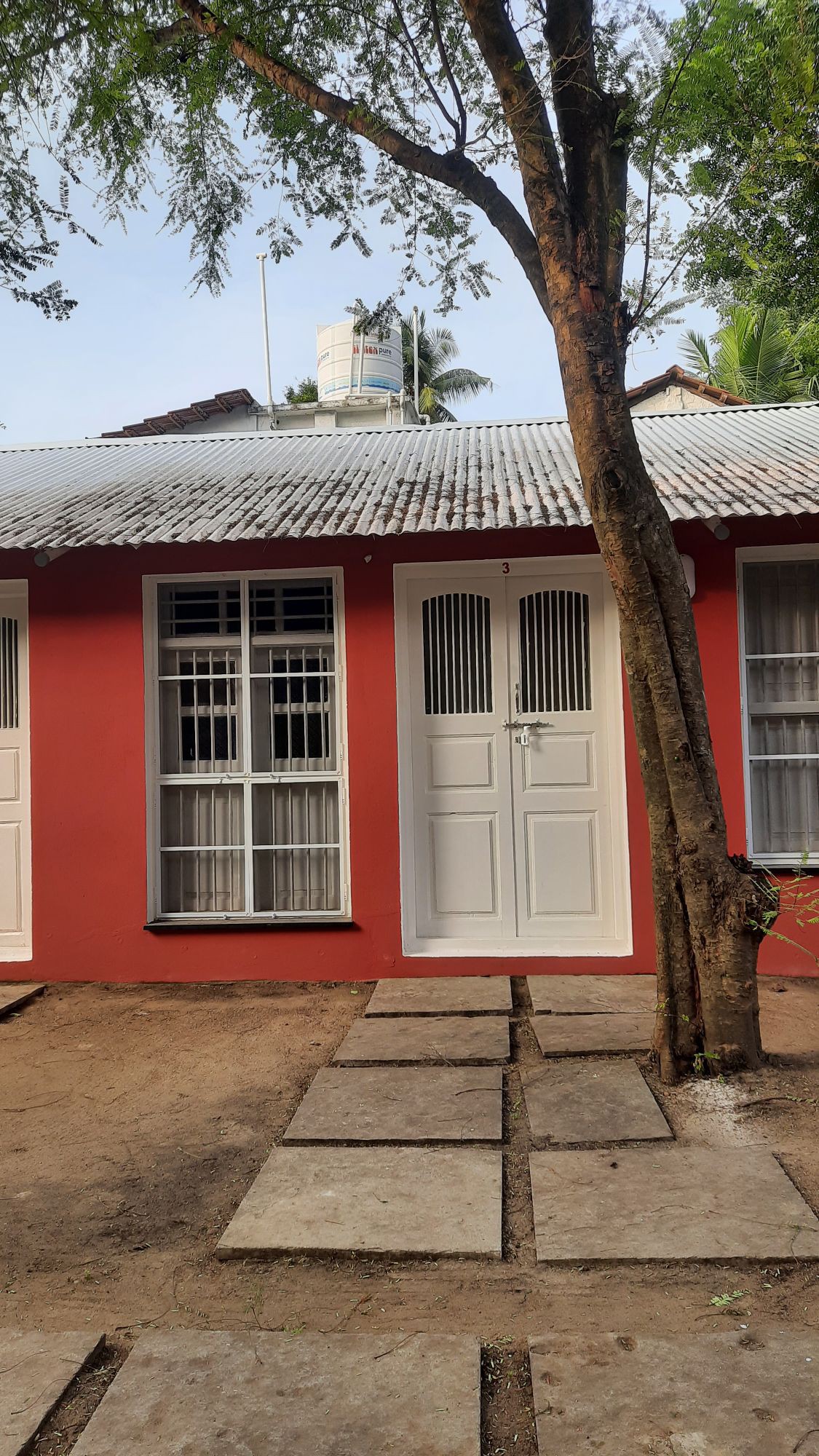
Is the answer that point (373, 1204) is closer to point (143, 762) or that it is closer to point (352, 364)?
point (143, 762)

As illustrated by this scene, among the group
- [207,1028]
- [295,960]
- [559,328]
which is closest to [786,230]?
[559,328]

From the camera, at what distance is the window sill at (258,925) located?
603 centimetres

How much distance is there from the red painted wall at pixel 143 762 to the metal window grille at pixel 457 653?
0.26 m

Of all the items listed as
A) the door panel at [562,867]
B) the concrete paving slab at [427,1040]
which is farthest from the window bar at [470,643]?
the concrete paving slab at [427,1040]

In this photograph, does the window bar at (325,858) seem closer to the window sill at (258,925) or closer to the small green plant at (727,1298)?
the window sill at (258,925)

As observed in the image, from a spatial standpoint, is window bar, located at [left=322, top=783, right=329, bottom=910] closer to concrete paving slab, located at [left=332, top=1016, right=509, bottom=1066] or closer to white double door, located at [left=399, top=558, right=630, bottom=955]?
white double door, located at [left=399, top=558, right=630, bottom=955]

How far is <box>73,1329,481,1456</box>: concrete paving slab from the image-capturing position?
6.86 ft

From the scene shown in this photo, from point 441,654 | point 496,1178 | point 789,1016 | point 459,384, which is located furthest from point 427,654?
point 459,384

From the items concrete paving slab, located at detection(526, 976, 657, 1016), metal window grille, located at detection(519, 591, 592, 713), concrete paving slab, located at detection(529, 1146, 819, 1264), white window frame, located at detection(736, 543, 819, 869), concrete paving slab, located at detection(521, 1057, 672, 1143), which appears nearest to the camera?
concrete paving slab, located at detection(529, 1146, 819, 1264)

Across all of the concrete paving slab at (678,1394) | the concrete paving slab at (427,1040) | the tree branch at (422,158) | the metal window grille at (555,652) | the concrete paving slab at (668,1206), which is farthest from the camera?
the metal window grille at (555,652)

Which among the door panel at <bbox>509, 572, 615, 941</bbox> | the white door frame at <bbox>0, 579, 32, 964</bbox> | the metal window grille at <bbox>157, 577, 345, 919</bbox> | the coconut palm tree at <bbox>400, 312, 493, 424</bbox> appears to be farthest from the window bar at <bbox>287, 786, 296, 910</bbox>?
the coconut palm tree at <bbox>400, 312, 493, 424</bbox>

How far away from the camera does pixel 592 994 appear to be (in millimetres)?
5453

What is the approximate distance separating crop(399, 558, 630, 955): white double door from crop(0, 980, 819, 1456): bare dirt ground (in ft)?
2.50

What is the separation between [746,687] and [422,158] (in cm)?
338
